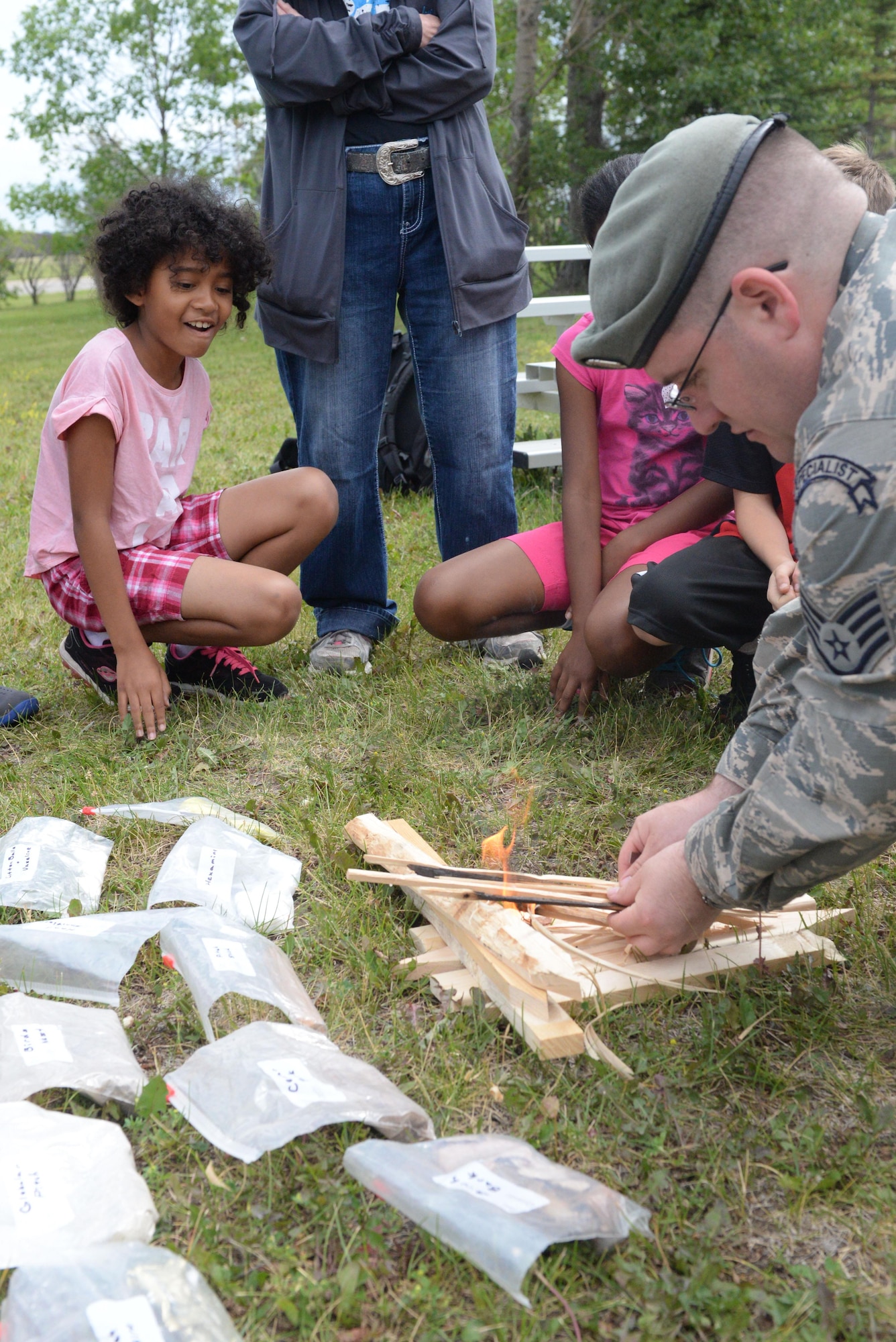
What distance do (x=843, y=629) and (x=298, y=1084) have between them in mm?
992

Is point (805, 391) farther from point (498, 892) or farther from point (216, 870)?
point (216, 870)

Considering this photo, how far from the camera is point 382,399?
3795 mm

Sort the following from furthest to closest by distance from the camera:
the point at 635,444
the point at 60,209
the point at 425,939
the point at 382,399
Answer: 1. the point at 60,209
2. the point at 382,399
3. the point at 635,444
4. the point at 425,939

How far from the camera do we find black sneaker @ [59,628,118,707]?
11.2 feet

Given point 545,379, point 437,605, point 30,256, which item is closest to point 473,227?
point 437,605

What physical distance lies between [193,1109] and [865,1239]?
954 mm

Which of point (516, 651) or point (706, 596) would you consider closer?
point (706, 596)

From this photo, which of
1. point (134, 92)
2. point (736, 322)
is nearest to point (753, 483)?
point (736, 322)

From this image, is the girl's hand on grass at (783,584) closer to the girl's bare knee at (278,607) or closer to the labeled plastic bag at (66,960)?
the girl's bare knee at (278,607)

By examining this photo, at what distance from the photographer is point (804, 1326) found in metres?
1.38

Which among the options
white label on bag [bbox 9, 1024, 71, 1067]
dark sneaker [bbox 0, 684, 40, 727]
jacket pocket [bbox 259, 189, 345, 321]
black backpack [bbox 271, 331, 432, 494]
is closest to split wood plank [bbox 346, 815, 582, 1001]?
white label on bag [bbox 9, 1024, 71, 1067]

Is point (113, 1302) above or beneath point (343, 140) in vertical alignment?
beneath

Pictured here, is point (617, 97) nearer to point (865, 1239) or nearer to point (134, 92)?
point (134, 92)

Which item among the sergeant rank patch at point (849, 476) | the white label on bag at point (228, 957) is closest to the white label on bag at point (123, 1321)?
the white label on bag at point (228, 957)
